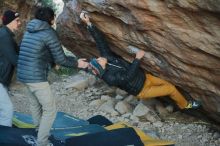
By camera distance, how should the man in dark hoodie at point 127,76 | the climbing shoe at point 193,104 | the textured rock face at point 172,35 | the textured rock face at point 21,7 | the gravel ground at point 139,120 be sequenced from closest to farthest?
the textured rock face at point 172,35 < the man in dark hoodie at point 127,76 < the climbing shoe at point 193,104 < the gravel ground at point 139,120 < the textured rock face at point 21,7

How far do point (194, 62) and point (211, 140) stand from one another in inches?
75.0

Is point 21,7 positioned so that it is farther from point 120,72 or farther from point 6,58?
point 6,58

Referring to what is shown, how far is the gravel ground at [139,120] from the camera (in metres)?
7.53

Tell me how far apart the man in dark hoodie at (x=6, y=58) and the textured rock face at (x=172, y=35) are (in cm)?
122

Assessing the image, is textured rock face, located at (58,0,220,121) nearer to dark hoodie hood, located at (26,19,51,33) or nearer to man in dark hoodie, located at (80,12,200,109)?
man in dark hoodie, located at (80,12,200,109)

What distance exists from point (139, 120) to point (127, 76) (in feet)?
6.43

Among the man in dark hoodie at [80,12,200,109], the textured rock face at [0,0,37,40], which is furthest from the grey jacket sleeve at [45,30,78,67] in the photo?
the textured rock face at [0,0,37,40]

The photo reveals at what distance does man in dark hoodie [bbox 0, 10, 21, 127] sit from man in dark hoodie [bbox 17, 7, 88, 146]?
0.13m

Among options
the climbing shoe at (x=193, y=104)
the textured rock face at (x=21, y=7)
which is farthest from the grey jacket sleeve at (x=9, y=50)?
the textured rock face at (x=21, y=7)

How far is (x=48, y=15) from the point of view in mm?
5785

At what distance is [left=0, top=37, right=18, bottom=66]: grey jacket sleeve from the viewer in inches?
227

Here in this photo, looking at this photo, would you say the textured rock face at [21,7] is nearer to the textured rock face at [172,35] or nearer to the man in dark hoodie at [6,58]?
the textured rock face at [172,35]

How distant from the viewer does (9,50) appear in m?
5.82

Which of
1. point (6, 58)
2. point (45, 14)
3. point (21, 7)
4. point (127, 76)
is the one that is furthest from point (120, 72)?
point (21, 7)
